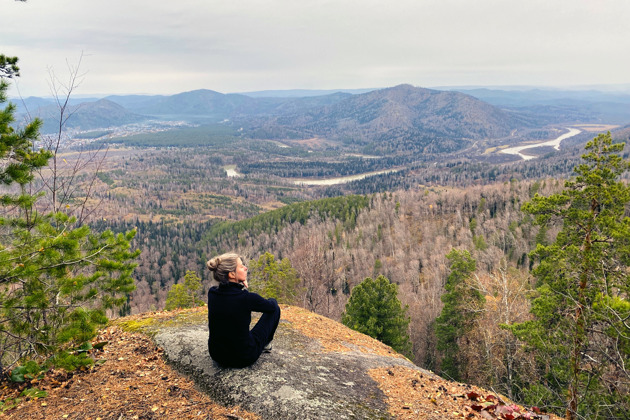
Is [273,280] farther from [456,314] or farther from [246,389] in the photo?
[246,389]

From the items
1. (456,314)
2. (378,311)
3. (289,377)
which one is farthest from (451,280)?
(289,377)

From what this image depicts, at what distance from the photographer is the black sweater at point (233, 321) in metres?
6.82

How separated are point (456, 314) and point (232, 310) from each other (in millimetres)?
28208

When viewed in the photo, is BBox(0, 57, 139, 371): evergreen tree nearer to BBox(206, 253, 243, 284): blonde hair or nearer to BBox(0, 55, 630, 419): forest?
BBox(0, 55, 630, 419): forest

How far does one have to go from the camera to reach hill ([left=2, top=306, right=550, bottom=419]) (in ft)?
22.6

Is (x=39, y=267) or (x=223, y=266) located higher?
(x=223, y=266)

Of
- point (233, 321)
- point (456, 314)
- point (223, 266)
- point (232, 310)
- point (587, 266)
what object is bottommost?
point (456, 314)

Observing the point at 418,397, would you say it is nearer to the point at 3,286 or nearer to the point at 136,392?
the point at 136,392

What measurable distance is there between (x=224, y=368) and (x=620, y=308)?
33.2 ft

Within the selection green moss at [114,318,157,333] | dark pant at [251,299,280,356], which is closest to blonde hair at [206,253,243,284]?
dark pant at [251,299,280,356]

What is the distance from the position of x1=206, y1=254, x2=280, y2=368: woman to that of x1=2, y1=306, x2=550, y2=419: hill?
1.85ft

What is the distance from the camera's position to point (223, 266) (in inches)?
265

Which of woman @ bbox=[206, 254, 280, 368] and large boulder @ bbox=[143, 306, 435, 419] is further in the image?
large boulder @ bbox=[143, 306, 435, 419]

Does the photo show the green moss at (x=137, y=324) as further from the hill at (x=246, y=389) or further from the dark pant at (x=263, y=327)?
the dark pant at (x=263, y=327)
